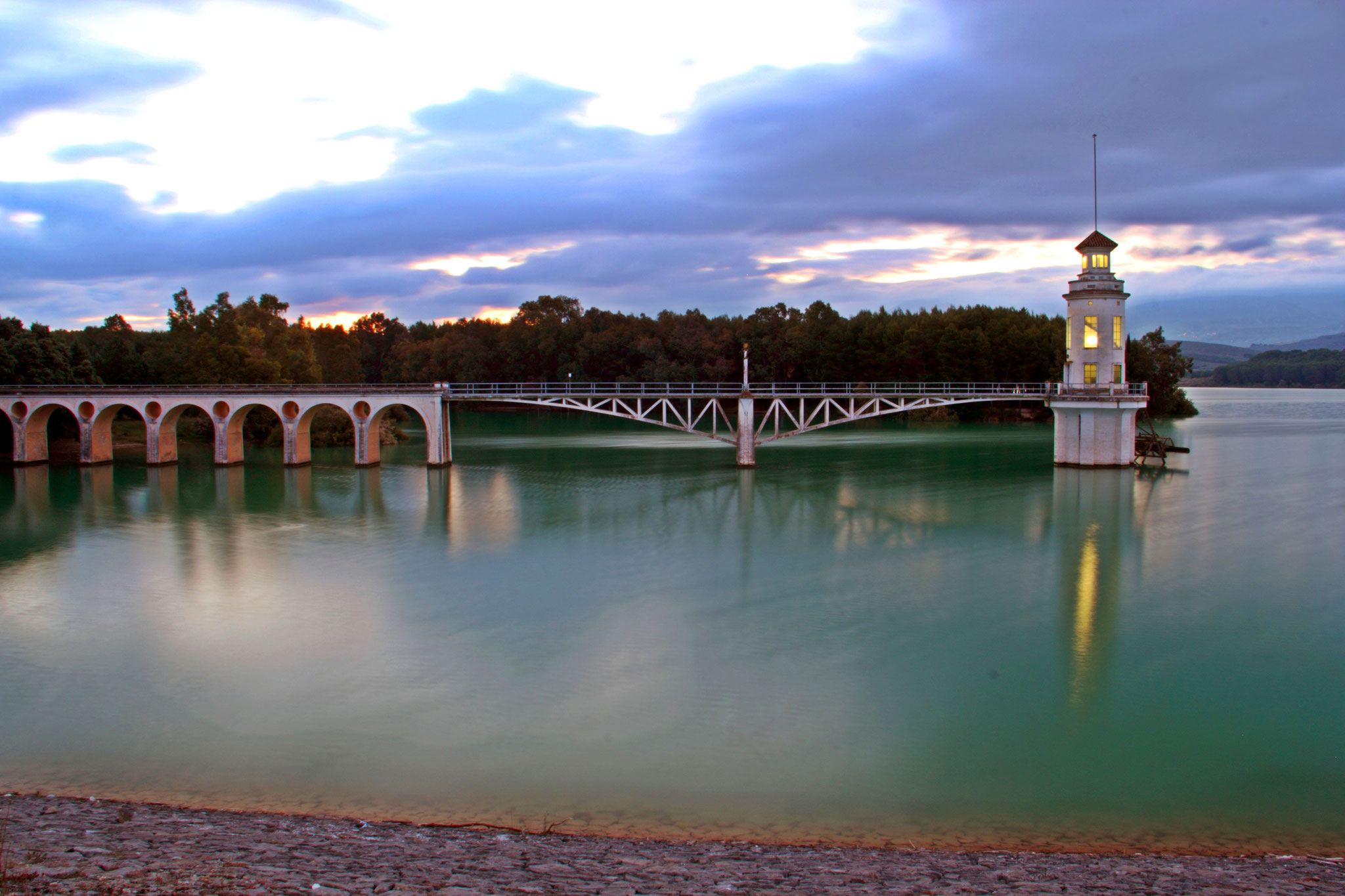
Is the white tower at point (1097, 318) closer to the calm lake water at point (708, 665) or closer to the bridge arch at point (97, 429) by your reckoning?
the calm lake water at point (708, 665)

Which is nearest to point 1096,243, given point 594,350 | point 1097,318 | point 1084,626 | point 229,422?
point 1097,318

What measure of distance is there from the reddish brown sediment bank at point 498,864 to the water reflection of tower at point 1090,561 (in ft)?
20.8

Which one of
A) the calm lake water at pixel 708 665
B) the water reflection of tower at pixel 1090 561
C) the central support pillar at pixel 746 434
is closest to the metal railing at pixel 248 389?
the calm lake water at pixel 708 665

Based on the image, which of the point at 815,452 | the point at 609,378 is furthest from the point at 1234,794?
the point at 609,378

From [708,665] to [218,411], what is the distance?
143 ft

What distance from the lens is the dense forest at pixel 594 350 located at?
72.2 meters

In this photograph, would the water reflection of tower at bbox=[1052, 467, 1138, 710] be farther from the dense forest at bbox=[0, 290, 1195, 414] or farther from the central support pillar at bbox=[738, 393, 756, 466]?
the dense forest at bbox=[0, 290, 1195, 414]

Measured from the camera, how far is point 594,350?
111m

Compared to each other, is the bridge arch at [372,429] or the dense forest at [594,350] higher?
the dense forest at [594,350]

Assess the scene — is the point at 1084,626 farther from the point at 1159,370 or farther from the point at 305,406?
the point at 1159,370

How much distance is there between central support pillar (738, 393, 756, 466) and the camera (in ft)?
163

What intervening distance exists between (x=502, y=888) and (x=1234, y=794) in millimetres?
9495

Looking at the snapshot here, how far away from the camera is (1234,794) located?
11945 mm

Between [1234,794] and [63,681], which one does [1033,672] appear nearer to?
[1234,794]
